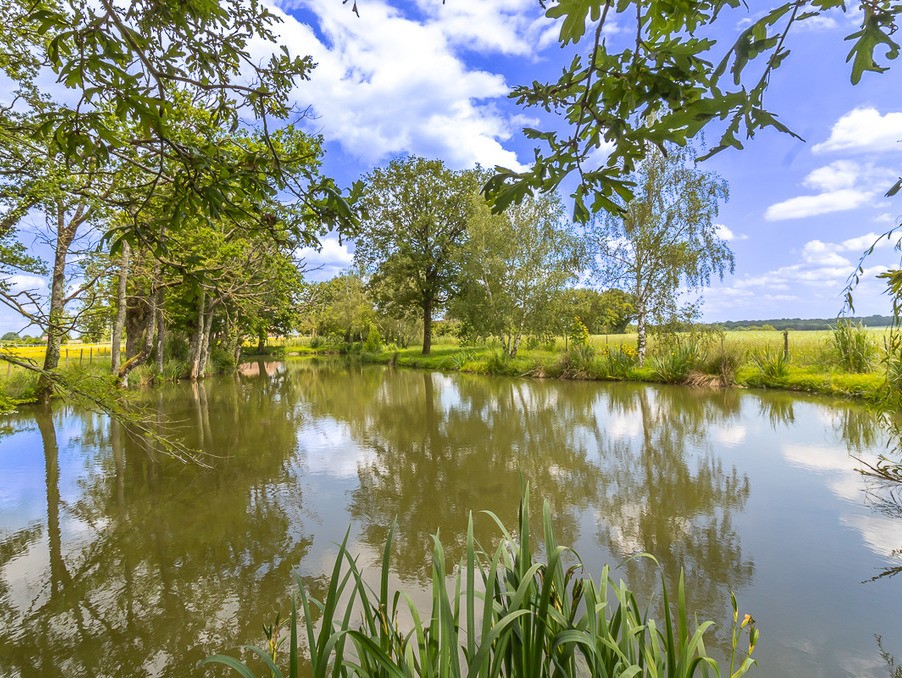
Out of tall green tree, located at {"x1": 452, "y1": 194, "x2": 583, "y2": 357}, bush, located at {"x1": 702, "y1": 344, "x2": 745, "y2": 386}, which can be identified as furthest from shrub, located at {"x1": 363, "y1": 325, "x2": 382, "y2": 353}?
bush, located at {"x1": 702, "y1": 344, "x2": 745, "y2": 386}

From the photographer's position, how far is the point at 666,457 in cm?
618

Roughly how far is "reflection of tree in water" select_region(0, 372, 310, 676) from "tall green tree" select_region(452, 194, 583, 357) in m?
15.0

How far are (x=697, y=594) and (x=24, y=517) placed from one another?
21.3 feet

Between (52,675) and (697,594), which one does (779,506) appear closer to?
(697,594)

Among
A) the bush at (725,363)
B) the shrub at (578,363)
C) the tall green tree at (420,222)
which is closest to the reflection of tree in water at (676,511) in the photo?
the bush at (725,363)

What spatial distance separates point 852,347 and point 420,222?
68.8 ft

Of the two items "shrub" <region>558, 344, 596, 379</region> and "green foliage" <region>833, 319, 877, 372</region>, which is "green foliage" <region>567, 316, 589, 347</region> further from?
"green foliage" <region>833, 319, 877, 372</region>

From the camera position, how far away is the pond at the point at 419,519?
264 cm

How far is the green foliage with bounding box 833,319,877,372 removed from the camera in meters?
11.0

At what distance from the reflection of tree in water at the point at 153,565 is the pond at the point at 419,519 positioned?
0.06ft

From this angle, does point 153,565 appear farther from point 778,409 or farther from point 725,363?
point 725,363

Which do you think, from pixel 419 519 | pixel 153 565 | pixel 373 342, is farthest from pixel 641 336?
pixel 373 342

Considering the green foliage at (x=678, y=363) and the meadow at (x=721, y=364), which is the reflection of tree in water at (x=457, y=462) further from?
the meadow at (x=721, y=364)

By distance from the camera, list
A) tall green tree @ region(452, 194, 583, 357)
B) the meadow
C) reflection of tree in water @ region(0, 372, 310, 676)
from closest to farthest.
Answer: reflection of tree in water @ region(0, 372, 310, 676) → the meadow → tall green tree @ region(452, 194, 583, 357)
